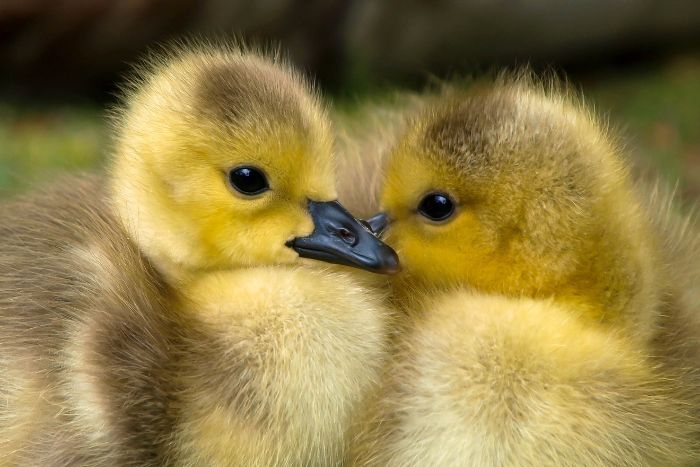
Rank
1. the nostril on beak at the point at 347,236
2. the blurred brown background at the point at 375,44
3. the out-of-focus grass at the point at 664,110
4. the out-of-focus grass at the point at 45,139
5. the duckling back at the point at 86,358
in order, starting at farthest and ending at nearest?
the blurred brown background at the point at 375,44
the out-of-focus grass at the point at 664,110
the out-of-focus grass at the point at 45,139
the nostril on beak at the point at 347,236
the duckling back at the point at 86,358

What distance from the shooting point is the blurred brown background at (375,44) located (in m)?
2.86

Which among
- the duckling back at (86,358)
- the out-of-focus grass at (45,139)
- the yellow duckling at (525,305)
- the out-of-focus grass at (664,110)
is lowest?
the duckling back at (86,358)

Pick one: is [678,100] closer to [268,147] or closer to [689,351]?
[689,351]

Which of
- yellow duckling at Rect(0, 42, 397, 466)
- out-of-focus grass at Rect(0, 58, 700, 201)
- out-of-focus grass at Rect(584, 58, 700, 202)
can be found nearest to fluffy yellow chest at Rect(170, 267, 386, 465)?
yellow duckling at Rect(0, 42, 397, 466)

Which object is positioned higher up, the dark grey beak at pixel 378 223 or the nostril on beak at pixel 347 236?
the dark grey beak at pixel 378 223

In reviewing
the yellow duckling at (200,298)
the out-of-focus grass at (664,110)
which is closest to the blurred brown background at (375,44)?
the out-of-focus grass at (664,110)

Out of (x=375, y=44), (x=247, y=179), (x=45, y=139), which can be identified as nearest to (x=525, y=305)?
(x=247, y=179)

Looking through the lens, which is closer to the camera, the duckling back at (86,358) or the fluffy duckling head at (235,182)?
the duckling back at (86,358)

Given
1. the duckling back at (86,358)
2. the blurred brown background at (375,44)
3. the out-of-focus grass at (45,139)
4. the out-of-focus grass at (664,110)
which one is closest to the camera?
the duckling back at (86,358)

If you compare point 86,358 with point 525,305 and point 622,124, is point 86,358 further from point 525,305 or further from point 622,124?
point 622,124

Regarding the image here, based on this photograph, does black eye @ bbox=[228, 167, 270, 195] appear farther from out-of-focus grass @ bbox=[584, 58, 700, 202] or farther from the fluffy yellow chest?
out-of-focus grass @ bbox=[584, 58, 700, 202]

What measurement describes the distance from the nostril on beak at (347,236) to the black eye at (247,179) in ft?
0.32

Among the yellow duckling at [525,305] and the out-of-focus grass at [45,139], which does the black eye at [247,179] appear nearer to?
the yellow duckling at [525,305]

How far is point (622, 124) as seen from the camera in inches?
79.4
